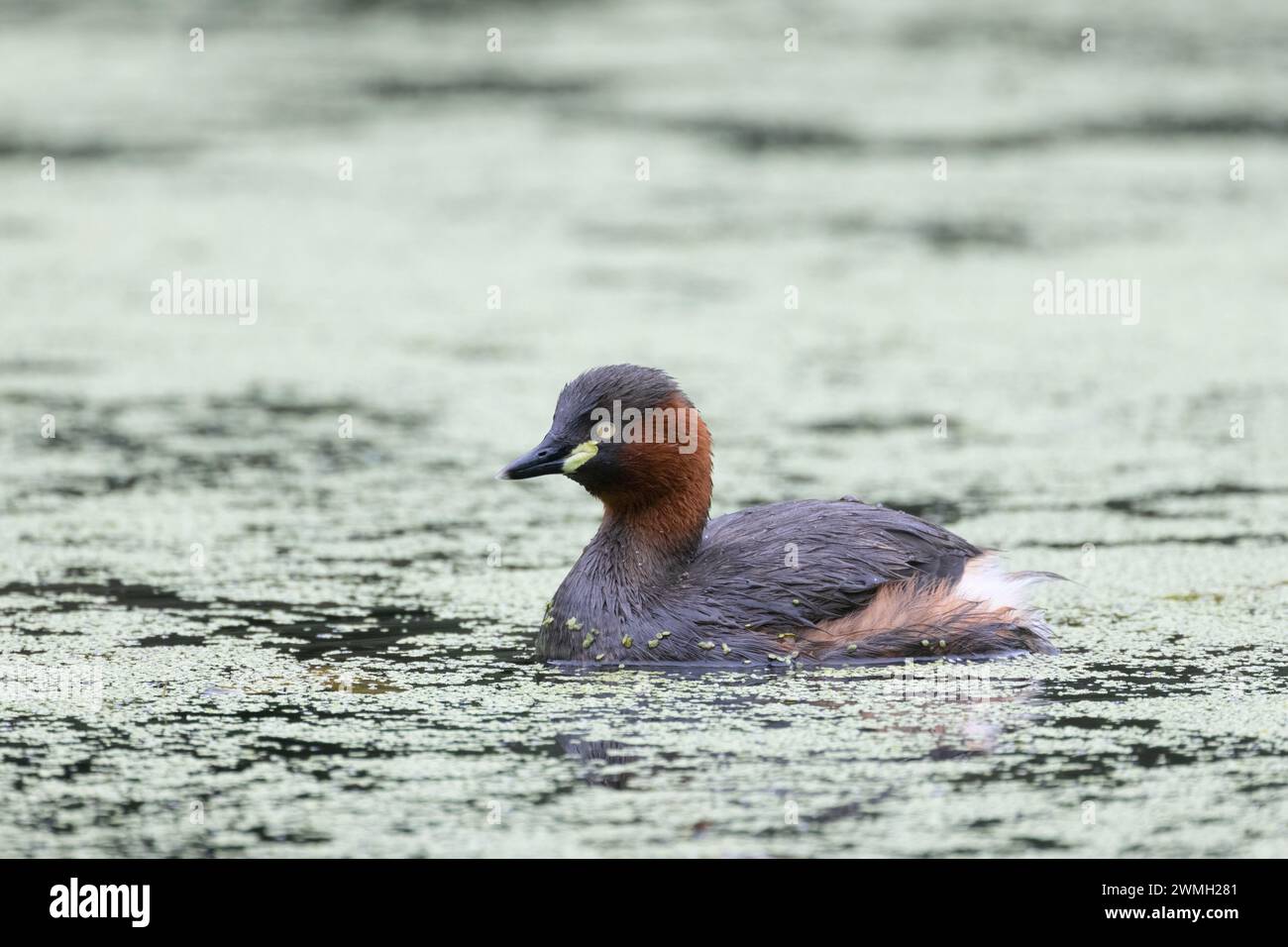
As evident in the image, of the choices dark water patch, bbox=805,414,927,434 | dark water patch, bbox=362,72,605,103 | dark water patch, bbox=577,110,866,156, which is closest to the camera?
dark water patch, bbox=805,414,927,434

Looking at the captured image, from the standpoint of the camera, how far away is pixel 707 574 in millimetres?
7203

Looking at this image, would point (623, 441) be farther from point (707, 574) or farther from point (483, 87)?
point (483, 87)

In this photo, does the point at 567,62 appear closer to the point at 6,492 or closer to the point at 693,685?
the point at 6,492

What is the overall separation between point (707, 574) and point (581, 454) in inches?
22.3

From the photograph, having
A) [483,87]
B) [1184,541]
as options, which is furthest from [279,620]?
[483,87]

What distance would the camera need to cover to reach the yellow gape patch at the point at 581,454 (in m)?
7.21

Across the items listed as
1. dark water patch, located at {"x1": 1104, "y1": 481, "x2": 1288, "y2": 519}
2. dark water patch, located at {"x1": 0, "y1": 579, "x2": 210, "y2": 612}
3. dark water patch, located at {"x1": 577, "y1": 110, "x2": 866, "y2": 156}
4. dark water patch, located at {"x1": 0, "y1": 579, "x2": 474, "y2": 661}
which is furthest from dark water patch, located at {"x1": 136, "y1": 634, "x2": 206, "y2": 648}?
dark water patch, located at {"x1": 577, "y1": 110, "x2": 866, "y2": 156}

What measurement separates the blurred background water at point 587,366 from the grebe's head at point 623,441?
638 mm

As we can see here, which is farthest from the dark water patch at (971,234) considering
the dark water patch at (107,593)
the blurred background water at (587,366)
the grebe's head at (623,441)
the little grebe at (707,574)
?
the dark water patch at (107,593)

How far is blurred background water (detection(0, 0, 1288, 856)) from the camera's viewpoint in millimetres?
5836

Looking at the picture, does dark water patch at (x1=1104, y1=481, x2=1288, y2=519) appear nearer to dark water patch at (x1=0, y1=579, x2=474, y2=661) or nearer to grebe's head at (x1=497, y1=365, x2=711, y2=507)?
grebe's head at (x1=497, y1=365, x2=711, y2=507)

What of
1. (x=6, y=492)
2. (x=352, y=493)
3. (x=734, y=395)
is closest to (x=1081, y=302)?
(x=734, y=395)

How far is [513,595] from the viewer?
26.3 ft

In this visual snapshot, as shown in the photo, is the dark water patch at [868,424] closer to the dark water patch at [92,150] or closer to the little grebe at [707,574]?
the little grebe at [707,574]
